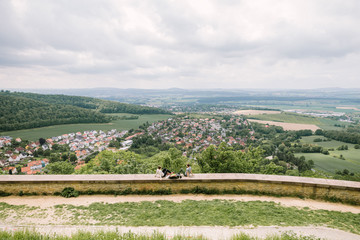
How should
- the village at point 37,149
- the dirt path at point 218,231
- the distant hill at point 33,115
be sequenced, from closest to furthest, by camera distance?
the dirt path at point 218,231 < the village at point 37,149 < the distant hill at point 33,115

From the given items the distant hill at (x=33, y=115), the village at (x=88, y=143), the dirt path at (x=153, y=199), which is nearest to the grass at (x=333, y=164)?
the village at (x=88, y=143)

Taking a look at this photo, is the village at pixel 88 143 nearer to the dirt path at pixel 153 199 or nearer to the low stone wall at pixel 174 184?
the low stone wall at pixel 174 184

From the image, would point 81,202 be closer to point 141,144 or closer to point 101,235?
point 101,235

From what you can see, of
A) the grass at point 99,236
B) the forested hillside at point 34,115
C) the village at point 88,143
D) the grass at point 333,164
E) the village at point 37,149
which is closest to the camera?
the grass at point 99,236

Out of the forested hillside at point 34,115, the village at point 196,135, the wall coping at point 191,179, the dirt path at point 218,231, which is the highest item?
the wall coping at point 191,179

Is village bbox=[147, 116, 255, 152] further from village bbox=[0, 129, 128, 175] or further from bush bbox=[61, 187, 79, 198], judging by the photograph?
bush bbox=[61, 187, 79, 198]

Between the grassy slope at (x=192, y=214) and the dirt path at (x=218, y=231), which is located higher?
the dirt path at (x=218, y=231)
